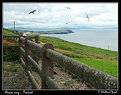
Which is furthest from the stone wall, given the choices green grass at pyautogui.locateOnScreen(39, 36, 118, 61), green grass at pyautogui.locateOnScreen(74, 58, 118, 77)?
green grass at pyautogui.locateOnScreen(39, 36, 118, 61)

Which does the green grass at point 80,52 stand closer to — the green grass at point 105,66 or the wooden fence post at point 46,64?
the green grass at point 105,66

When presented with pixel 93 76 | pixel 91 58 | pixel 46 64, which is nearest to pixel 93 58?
pixel 91 58

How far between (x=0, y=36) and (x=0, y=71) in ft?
2.44

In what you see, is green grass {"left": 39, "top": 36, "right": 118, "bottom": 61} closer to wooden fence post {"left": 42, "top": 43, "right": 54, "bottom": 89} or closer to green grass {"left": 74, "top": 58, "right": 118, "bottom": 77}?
green grass {"left": 74, "top": 58, "right": 118, "bottom": 77}

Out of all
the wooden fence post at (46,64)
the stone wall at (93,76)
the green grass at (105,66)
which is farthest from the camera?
the green grass at (105,66)

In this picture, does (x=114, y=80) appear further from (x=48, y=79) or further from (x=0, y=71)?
(x=0, y=71)

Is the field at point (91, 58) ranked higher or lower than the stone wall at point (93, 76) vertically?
lower

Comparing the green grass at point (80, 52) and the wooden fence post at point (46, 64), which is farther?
the green grass at point (80, 52)

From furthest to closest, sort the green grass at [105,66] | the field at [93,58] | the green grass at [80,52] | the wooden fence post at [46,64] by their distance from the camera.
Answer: the green grass at [80,52], the field at [93,58], the green grass at [105,66], the wooden fence post at [46,64]

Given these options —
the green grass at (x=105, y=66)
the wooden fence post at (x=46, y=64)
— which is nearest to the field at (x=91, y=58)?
the green grass at (x=105, y=66)

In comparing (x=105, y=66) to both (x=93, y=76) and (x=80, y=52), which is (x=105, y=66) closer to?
(x=80, y=52)

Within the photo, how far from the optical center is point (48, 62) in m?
3.15

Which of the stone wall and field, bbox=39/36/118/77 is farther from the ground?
the stone wall

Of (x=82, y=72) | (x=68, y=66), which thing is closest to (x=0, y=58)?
(x=68, y=66)
